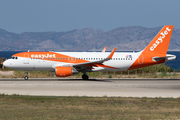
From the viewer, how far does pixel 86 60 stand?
128 ft

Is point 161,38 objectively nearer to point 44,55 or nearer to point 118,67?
point 118,67

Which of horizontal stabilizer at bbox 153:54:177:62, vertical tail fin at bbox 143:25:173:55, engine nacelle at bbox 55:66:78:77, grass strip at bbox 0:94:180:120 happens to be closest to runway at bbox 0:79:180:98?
grass strip at bbox 0:94:180:120

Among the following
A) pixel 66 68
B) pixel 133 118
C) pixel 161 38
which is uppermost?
pixel 161 38

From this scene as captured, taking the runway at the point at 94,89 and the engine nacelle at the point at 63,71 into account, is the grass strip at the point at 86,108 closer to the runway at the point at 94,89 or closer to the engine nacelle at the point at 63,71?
the runway at the point at 94,89

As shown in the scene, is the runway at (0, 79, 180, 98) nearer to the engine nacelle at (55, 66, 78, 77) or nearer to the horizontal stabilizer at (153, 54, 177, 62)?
the engine nacelle at (55, 66, 78, 77)

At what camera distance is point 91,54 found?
39.7 meters

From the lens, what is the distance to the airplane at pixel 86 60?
3798 cm

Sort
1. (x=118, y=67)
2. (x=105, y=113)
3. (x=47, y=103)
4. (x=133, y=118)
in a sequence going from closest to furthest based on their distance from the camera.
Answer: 1. (x=133, y=118)
2. (x=105, y=113)
3. (x=47, y=103)
4. (x=118, y=67)

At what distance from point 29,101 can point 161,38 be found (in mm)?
26166

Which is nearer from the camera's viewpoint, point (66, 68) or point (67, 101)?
point (67, 101)

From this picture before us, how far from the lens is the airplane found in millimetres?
→ 37978

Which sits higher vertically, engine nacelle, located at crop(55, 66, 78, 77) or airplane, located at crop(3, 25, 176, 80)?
airplane, located at crop(3, 25, 176, 80)

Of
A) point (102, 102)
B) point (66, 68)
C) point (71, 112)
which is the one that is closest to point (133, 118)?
point (71, 112)

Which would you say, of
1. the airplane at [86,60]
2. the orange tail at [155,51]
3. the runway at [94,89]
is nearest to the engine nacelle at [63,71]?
the airplane at [86,60]
